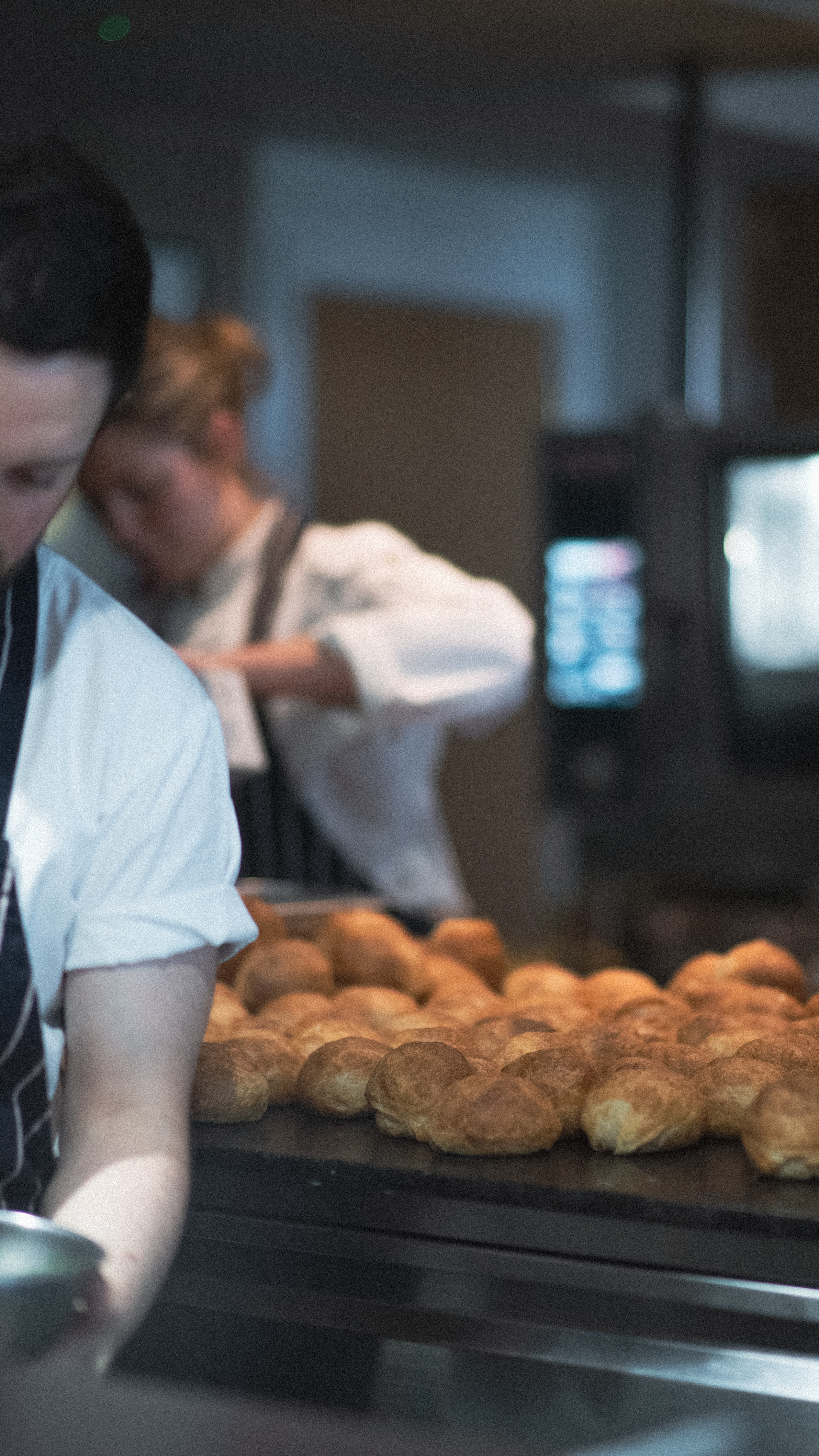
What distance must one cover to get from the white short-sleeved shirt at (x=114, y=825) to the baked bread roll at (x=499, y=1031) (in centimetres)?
19

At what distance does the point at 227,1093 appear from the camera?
835 mm

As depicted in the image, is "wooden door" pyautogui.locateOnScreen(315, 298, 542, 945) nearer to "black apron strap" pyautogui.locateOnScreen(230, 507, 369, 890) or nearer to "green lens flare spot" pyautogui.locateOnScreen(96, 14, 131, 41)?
"green lens flare spot" pyautogui.locateOnScreen(96, 14, 131, 41)

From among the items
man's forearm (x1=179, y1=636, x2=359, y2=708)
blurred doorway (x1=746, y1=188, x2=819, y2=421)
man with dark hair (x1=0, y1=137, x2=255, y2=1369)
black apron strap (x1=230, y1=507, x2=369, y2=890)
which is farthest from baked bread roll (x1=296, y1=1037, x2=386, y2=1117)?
blurred doorway (x1=746, y1=188, x2=819, y2=421)

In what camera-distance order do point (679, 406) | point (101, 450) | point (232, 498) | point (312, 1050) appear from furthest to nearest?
1. point (679, 406)
2. point (232, 498)
3. point (101, 450)
4. point (312, 1050)

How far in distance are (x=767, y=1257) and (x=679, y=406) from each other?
2321mm

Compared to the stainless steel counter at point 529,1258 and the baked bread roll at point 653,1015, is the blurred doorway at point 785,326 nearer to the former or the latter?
the baked bread roll at point 653,1015

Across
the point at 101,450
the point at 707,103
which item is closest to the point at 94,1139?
the point at 101,450

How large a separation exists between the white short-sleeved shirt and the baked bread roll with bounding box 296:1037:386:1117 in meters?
0.12

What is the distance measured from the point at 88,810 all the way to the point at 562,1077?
27 centimetres

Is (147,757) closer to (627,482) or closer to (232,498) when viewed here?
(232,498)

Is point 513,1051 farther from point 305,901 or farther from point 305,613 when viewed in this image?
point 305,613

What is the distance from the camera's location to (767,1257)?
671 mm

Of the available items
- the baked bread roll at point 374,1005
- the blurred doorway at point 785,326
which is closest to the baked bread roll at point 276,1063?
the baked bread roll at point 374,1005

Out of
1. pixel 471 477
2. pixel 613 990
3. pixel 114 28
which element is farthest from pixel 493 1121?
pixel 471 477
